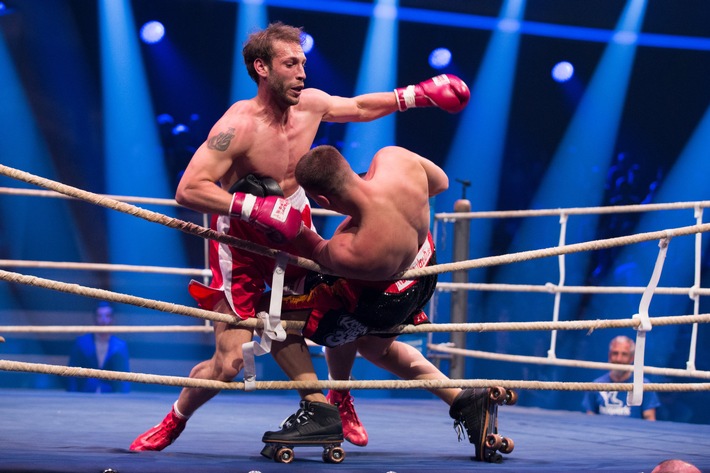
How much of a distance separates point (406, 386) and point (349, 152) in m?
4.63

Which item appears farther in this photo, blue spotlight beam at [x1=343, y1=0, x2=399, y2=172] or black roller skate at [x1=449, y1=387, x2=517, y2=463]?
blue spotlight beam at [x1=343, y1=0, x2=399, y2=172]

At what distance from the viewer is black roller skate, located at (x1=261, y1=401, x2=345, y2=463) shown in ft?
6.53

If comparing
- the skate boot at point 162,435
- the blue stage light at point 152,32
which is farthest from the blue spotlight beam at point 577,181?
the skate boot at point 162,435

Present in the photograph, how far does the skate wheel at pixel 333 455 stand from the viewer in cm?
209

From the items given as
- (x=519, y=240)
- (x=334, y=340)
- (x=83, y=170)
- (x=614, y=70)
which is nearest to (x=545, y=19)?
(x=614, y=70)

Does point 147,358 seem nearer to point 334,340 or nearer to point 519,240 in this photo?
point 519,240

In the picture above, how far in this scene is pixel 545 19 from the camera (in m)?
6.38

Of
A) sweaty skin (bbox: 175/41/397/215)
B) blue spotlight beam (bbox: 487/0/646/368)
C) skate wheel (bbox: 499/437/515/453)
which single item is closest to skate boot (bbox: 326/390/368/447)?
skate wheel (bbox: 499/437/515/453)

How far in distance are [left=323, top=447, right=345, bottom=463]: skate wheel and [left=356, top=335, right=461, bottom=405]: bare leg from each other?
0.28 meters

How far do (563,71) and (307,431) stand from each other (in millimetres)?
5200

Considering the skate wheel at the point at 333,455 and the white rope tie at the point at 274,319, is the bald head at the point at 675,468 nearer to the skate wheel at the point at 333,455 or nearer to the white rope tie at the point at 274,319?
the skate wheel at the point at 333,455

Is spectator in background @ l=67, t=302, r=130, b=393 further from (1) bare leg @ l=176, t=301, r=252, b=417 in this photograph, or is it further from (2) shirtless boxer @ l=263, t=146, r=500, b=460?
(2) shirtless boxer @ l=263, t=146, r=500, b=460

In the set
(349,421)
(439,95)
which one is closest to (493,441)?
(349,421)

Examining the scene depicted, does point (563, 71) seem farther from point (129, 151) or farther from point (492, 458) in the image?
point (492, 458)
